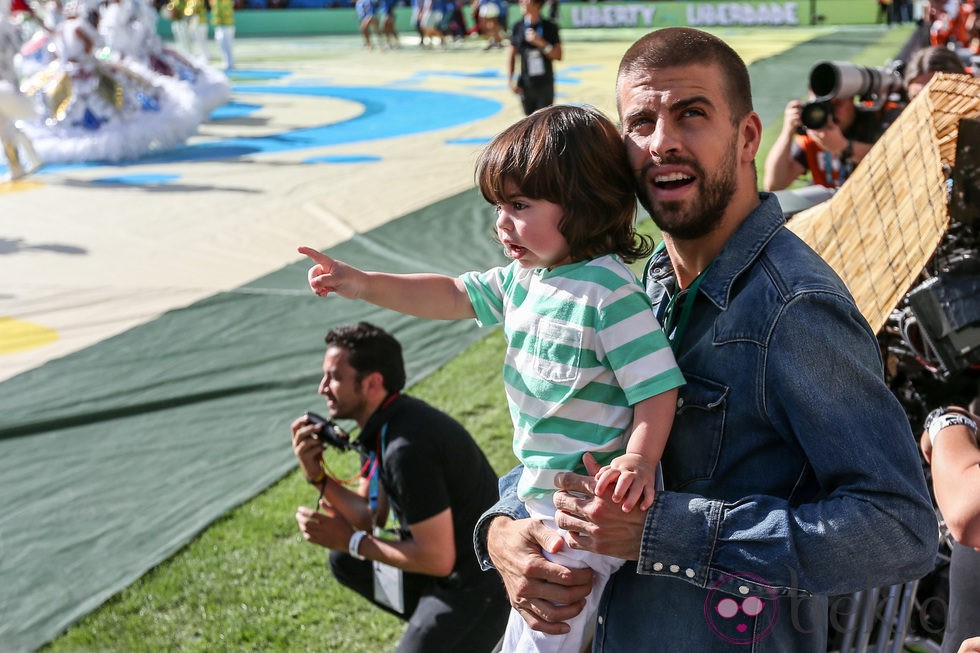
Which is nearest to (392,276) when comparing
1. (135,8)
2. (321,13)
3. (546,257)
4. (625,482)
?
(546,257)

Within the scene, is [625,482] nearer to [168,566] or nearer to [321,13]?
[168,566]

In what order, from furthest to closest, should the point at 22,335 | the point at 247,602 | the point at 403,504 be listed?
the point at 22,335, the point at 247,602, the point at 403,504

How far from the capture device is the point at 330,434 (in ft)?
10.8

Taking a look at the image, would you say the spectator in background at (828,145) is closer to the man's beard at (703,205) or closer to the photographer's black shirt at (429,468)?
the photographer's black shirt at (429,468)

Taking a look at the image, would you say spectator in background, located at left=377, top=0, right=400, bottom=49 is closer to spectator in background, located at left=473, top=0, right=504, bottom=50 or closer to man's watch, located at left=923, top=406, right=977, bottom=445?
spectator in background, located at left=473, top=0, right=504, bottom=50

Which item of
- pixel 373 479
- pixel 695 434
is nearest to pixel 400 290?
pixel 695 434

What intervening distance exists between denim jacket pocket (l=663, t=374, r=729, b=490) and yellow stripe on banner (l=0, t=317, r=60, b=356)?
5.51 m

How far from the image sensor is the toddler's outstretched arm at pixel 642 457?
1524mm

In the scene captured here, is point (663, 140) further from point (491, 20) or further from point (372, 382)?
point (491, 20)

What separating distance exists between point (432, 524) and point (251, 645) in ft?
3.07

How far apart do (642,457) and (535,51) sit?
837cm

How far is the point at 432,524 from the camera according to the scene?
3002 mm

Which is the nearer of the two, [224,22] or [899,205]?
[899,205]

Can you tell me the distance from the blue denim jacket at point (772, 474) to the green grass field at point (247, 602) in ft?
6.72
